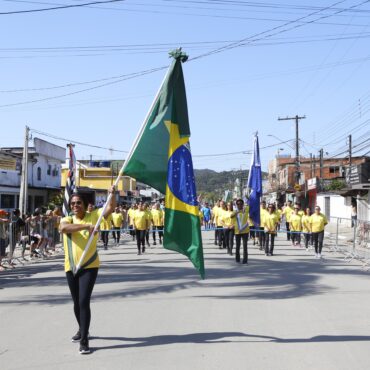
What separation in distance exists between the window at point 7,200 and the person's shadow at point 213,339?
27.6 m

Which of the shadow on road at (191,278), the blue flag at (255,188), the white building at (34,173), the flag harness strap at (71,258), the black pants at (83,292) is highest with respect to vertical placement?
the white building at (34,173)

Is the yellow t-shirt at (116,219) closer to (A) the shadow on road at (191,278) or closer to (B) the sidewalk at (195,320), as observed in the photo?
(A) the shadow on road at (191,278)

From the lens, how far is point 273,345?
20.7 feet

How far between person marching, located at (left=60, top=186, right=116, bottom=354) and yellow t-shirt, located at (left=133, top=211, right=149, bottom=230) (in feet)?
40.1

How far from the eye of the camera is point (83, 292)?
20.2 feet

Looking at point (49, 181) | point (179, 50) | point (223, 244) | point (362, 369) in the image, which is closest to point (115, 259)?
point (223, 244)

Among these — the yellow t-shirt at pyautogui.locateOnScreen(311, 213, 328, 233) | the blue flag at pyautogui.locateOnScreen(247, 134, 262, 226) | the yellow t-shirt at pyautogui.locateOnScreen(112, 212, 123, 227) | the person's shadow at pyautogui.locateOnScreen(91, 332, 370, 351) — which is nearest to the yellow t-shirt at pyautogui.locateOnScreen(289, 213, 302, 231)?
the blue flag at pyautogui.locateOnScreen(247, 134, 262, 226)

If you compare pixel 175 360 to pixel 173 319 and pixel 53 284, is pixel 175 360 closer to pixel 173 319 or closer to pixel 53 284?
pixel 173 319

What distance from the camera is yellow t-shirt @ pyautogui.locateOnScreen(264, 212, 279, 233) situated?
1780 cm

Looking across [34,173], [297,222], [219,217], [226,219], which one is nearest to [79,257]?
[226,219]

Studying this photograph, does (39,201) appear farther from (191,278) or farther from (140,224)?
(191,278)

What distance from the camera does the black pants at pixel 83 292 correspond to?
6066 mm

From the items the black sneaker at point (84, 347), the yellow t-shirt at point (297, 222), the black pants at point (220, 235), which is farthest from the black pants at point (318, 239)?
the black sneaker at point (84, 347)

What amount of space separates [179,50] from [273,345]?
3.78 metres
